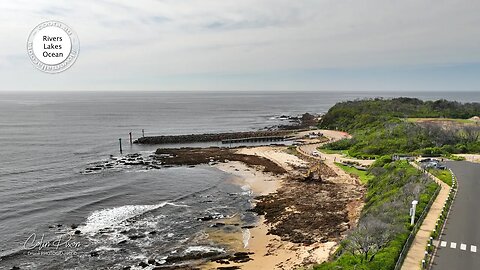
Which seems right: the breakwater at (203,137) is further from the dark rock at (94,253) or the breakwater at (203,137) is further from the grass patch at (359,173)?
the dark rock at (94,253)

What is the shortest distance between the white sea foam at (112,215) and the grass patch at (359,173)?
25431 millimetres

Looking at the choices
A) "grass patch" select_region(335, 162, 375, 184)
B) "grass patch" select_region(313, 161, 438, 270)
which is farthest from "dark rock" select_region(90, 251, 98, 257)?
"grass patch" select_region(335, 162, 375, 184)

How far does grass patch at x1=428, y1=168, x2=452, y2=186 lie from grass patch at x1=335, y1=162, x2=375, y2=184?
8420mm

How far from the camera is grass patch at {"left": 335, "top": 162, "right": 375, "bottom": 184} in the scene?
51556 mm

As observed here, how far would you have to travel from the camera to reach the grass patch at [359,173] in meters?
51.6

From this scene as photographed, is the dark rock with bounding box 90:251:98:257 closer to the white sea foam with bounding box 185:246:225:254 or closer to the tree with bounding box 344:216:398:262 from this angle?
the white sea foam with bounding box 185:246:225:254

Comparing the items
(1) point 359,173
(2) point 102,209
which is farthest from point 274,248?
(1) point 359,173

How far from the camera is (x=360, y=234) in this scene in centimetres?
2706

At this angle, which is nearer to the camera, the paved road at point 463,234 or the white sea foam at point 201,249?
the paved road at point 463,234

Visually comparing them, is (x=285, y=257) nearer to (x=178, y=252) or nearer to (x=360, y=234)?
(x=360, y=234)

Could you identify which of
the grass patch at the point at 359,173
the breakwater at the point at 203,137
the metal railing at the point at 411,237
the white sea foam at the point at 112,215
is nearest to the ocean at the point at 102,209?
the white sea foam at the point at 112,215

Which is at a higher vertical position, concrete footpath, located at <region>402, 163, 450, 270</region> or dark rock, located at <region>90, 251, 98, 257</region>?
concrete footpath, located at <region>402, 163, 450, 270</region>

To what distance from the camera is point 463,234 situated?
26.6 meters

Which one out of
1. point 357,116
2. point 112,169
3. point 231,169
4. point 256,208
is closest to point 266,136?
point 357,116
